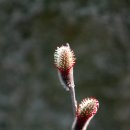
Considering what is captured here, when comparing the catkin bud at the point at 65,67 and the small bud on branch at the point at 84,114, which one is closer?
the small bud on branch at the point at 84,114

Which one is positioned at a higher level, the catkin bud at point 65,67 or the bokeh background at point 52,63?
the bokeh background at point 52,63

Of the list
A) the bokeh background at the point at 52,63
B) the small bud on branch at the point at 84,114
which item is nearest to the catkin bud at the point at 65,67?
the small bud on branch at the point at 84,114

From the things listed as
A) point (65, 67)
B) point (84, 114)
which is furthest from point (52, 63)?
point (84, 114)

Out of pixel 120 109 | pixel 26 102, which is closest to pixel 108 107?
pixel 120 109

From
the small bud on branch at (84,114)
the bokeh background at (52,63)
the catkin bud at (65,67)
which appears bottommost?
the small bud on branch at (84,114)

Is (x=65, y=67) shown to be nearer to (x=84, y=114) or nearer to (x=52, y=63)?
(x=84, y=114)

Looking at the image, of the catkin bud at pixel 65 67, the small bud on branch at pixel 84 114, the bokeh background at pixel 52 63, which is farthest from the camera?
the bokeh background at pixel 52 63

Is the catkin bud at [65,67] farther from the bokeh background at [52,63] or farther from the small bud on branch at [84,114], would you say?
the bokeh background at [52,63]

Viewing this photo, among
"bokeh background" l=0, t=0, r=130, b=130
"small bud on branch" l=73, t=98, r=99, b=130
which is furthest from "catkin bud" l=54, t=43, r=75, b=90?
"bokeh background" l=0, t=0, r=130, b=130

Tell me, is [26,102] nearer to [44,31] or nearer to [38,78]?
[38,78]
